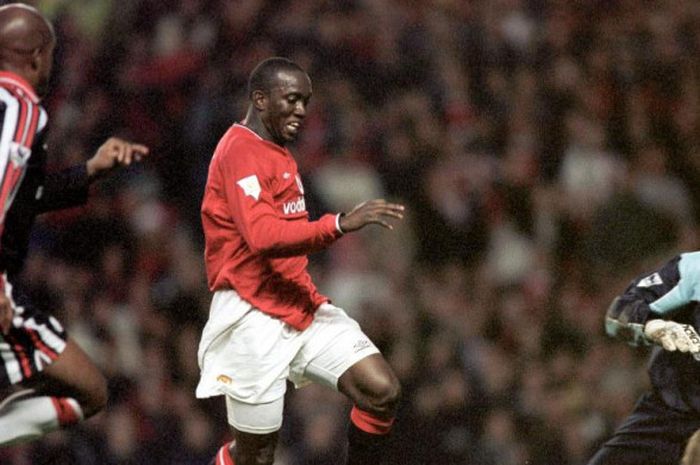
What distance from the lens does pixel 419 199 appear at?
8.77 meters

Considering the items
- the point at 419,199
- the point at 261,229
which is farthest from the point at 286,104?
the point at 419,199

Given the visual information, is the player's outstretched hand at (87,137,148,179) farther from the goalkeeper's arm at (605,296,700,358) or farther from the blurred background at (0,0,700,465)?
the blurred background at (0,0,700,465)

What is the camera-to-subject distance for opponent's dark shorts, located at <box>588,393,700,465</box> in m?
5.16

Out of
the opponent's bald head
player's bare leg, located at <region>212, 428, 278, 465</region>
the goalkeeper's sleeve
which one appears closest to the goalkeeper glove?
the goalkeeper's sleeve

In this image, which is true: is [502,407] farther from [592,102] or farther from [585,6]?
[585,6]

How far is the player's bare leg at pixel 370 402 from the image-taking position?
5.18m

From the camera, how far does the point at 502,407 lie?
773 cm

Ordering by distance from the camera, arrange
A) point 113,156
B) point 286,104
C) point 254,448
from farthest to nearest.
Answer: point 254,448 → point 286,104 → point 113,156

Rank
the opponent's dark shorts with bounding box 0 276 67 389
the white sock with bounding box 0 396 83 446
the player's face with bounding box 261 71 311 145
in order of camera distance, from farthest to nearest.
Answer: the player's face with bounding box 261 71 311 145
the white sock with bounding box 0 396 83 446
the opponent's dark shorts with bounding box 0 276 67 389

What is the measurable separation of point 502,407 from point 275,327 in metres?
2.87

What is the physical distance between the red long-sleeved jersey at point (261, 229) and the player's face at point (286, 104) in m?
0.07

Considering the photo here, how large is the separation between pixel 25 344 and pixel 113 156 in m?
0.79

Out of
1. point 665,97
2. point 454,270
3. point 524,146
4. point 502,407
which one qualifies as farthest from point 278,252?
point 665,97

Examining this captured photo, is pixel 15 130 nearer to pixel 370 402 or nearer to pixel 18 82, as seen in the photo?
pixel 18 82
